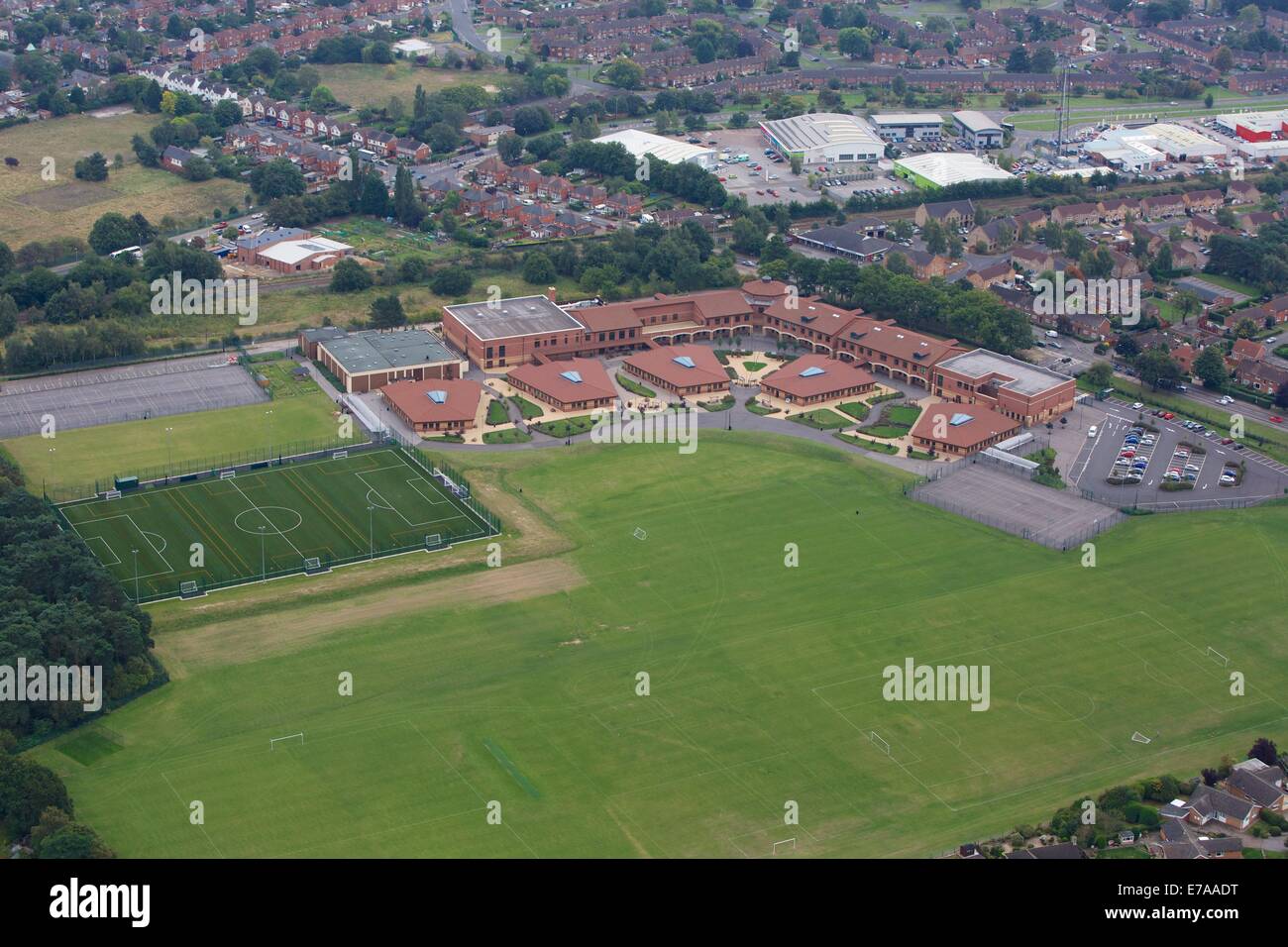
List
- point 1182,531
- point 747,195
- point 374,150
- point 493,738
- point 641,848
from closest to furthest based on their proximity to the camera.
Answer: point 641,848 → point 493,738 → point 1182,531 → point 747,195 → point 374,150

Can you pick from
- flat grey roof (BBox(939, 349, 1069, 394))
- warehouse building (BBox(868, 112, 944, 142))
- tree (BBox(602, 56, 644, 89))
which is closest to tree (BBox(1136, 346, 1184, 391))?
flat grey roof (BBox(939, 349, 1069, 394))

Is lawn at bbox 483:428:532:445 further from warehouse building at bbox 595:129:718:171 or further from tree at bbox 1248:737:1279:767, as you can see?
warehouse building at bbox 595:129:718:171

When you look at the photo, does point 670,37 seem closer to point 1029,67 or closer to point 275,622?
point 1029,67

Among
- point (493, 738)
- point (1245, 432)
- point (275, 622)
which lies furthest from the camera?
point (1245, 432)

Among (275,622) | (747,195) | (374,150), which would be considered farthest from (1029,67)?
(275,622)

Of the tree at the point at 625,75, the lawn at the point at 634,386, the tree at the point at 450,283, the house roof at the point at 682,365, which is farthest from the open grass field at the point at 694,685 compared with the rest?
the tree at the point at 625,75

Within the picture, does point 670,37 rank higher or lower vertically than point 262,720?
higher

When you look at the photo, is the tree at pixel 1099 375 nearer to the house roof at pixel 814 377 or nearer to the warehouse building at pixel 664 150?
the house roof at pixel 814 377
